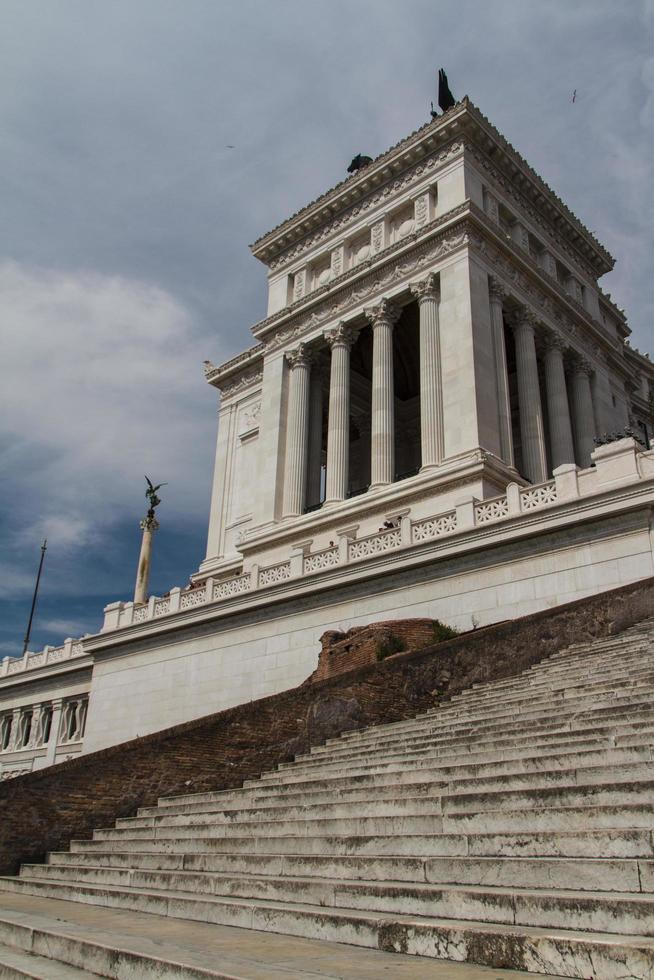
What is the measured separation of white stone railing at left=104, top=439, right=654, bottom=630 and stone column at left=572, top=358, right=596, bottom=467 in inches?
634

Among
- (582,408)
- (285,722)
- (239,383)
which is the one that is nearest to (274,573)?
(285,722)

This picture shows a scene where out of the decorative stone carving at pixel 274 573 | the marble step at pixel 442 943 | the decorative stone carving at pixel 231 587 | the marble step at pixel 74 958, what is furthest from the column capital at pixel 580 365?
the marble step at pixel 74 958

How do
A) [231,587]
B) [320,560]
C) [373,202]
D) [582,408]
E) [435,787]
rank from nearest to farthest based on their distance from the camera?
[435,787] < [320,560] < [231,587] < [582,408] < [373,202]

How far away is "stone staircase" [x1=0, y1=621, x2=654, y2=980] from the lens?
4691mm

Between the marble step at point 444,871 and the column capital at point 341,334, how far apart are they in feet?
101

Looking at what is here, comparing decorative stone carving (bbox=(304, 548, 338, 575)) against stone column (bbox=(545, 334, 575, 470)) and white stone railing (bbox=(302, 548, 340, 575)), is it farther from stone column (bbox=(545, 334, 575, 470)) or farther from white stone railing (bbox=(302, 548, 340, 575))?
stone column (bbox=(545, 334, 575, 470))

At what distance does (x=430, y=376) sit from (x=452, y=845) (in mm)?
27308

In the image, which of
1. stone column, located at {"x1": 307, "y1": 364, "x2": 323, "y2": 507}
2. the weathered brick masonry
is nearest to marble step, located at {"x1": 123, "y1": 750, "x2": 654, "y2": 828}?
the weathered brick masonry

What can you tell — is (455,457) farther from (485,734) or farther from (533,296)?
(485,734)

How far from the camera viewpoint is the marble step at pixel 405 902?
14.8 feet

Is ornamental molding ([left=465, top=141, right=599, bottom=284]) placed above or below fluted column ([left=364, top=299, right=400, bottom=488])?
above

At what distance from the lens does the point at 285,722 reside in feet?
48.1

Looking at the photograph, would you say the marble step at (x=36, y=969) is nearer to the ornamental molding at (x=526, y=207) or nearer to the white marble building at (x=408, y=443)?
the white marble building at (x=408, y=443)

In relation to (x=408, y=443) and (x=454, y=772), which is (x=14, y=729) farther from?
(x=454, y=772)
